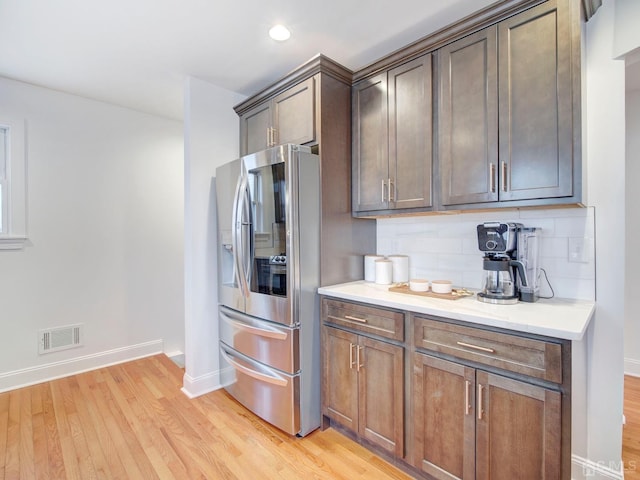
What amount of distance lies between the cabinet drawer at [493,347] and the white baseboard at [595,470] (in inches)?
34.3

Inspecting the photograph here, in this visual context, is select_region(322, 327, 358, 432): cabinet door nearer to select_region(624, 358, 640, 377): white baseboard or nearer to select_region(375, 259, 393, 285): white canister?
select_region(375, 259, 393, 285): white canister

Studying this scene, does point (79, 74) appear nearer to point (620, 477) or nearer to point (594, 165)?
point (594, 165)

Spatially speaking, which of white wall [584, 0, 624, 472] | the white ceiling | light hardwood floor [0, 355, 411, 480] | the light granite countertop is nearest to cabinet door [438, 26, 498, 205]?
the white ceiling

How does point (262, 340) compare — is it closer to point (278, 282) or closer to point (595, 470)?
point (278, 282)

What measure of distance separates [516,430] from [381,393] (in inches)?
26.0

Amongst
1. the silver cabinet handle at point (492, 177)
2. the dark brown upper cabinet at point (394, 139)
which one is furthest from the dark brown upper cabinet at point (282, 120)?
the silver cabinet handle at point (492, 177)

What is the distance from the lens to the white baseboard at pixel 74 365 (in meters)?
2.62

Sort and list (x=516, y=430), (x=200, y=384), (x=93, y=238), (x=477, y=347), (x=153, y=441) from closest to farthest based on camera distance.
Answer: (x=516, y=430) < (x=477, y=347) < (x=153, y=441) < (x=200, y=384) < (x=93, y=238)

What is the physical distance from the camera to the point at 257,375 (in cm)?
215

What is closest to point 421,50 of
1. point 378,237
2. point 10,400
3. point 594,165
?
point 594,165

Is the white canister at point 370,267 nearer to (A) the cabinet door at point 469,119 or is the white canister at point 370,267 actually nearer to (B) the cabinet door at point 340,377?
(B) the cabinet door at point 340,377

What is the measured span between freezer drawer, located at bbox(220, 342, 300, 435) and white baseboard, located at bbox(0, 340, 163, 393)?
1.34 metres

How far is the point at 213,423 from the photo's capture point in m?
2.16

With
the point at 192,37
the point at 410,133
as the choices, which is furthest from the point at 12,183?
the point at 410,133
